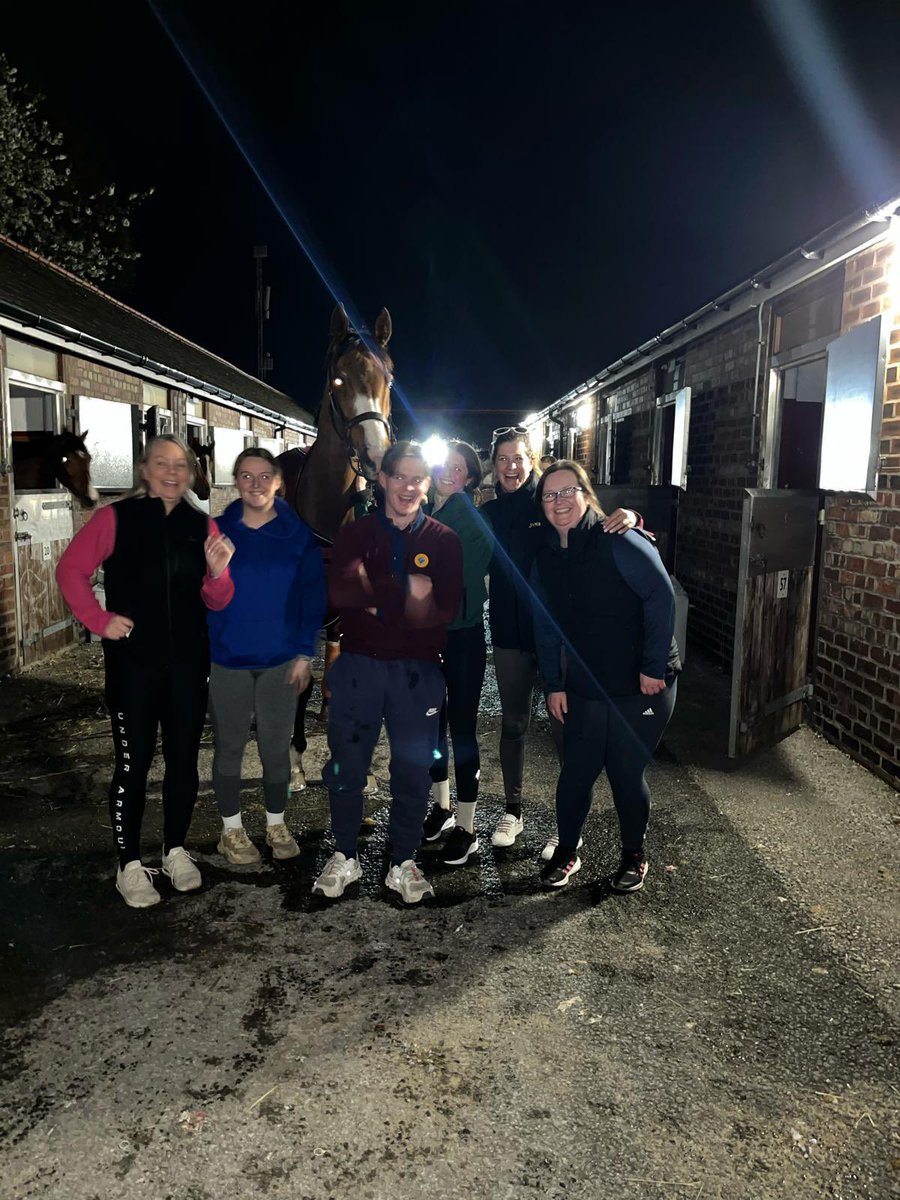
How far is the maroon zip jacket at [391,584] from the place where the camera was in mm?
3312

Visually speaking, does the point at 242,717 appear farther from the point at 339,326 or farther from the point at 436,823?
the point at 339,326

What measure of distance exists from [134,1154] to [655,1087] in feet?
4.91

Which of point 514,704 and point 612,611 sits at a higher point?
point 612,611

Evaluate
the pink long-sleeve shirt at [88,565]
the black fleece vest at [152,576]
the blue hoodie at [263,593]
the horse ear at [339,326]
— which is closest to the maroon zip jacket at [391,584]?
the blue hoodie at [263,593]

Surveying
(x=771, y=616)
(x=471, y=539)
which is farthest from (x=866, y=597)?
(x=471, y=539)

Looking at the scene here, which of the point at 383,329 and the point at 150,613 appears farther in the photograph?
the point at 383,329

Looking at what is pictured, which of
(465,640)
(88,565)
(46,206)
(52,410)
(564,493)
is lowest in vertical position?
(465,640)

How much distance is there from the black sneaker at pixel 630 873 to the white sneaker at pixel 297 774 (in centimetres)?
209

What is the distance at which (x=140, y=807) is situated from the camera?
11.5 feet

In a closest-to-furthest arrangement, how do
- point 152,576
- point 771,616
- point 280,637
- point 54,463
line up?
point 152,576, point 280,637, point 771,616, point 54,463

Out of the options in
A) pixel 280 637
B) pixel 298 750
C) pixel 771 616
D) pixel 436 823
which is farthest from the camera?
pixel 771 616

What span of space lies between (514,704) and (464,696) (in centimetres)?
30

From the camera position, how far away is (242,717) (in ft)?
12.2

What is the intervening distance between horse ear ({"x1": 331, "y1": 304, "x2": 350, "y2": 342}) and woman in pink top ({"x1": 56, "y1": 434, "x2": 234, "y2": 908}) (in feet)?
6.19
